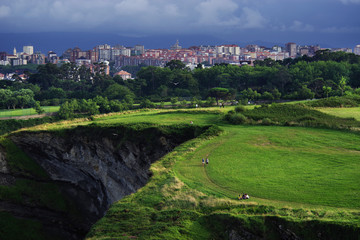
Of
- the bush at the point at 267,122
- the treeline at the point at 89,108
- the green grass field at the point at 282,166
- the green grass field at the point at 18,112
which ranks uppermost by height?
the bush at the point at 267,122

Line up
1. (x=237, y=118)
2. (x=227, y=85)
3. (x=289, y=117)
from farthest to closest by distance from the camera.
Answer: (x=227, y=85), (x=289, y=117), (x=237, y=118)

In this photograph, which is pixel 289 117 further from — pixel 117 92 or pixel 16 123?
pixel 117 92

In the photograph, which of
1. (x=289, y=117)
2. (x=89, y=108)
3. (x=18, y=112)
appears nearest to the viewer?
(x=289, y=117)

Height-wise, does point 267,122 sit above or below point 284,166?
above

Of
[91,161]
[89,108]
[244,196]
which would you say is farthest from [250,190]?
[89,108]

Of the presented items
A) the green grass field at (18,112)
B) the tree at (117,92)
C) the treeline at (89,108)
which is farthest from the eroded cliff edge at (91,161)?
the tree at (117,92)

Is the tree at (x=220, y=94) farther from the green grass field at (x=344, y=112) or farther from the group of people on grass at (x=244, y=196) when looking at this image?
the group of people on grass at (x=244, y=196)

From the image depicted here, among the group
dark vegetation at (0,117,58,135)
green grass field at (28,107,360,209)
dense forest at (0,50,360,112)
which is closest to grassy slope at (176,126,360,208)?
green grass field at (28,107,360,209)
